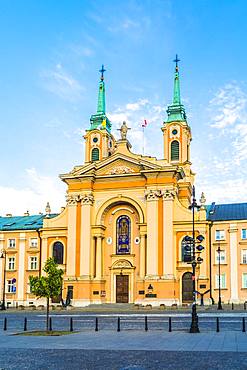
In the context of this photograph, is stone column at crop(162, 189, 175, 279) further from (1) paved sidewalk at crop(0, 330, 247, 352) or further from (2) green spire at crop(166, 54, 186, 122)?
(1) paved sidewalk at crop(0, 330, 247, 352)

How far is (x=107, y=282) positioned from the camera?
69.1 metres

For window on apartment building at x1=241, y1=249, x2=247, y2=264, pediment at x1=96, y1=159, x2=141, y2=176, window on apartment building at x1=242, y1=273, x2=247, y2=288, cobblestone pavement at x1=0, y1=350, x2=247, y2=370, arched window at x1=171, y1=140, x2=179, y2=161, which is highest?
arched window at x1=171, y1=140, x2=179, y2=161

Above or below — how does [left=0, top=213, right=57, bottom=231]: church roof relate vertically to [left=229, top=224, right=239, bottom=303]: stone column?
above

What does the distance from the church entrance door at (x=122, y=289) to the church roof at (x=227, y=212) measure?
43.7 feet

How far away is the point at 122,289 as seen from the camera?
6831 centimetres

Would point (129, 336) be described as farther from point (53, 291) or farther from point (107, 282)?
point (107, 282)

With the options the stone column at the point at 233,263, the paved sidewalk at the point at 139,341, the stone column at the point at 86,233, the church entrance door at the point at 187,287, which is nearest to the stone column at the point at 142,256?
the church entrance door at the point at 187,287

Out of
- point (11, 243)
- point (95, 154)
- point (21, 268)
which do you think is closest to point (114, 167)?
point (95, 154)

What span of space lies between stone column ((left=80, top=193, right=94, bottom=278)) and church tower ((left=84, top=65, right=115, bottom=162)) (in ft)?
50.9

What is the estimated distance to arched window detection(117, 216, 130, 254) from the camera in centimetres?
6925

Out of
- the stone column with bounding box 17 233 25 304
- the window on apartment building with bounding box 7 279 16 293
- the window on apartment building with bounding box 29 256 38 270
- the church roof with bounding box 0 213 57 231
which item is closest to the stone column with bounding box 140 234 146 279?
the church roof with bounding box 0 213 57 231

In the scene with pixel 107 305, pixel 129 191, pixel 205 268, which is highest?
pixel 129 191

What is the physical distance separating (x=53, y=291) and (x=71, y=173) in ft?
133

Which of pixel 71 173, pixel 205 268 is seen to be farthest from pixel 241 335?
pixel 71 173
